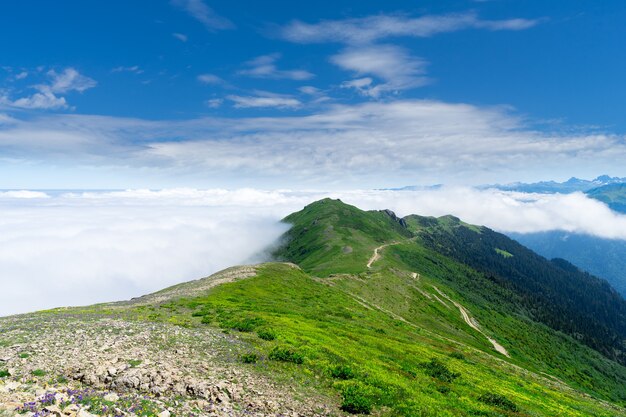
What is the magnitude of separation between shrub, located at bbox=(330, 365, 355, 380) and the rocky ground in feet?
12.7

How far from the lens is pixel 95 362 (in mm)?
19797

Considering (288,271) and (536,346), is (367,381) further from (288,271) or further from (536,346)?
(536,346)

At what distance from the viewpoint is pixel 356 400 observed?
20.7 m

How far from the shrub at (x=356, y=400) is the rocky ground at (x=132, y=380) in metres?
0.86

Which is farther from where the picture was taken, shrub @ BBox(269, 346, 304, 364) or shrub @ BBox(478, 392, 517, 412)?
shrub @ BBox(478, 392, 517, 412)

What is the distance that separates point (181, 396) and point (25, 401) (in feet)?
21.7

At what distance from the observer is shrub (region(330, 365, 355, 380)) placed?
24.6m

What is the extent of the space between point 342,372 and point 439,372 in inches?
593

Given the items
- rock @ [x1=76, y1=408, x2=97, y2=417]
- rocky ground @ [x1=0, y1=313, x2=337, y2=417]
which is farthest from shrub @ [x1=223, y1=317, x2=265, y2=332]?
rock @ [x1=76, y1=408, x2=97, y2=417]

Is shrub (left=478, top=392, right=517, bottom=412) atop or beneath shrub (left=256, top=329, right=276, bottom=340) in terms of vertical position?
beneath

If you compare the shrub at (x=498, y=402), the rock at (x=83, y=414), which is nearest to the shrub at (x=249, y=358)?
the rock at (x=83, y=414)

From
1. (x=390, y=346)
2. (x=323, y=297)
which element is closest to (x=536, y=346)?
(x=323, y=297)

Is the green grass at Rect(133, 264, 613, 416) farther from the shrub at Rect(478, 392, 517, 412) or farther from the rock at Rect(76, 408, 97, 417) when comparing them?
the rock at Rect(76, 408, 97, 417)

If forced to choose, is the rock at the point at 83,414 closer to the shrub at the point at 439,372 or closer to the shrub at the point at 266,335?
the shrub at the point at 266,335
